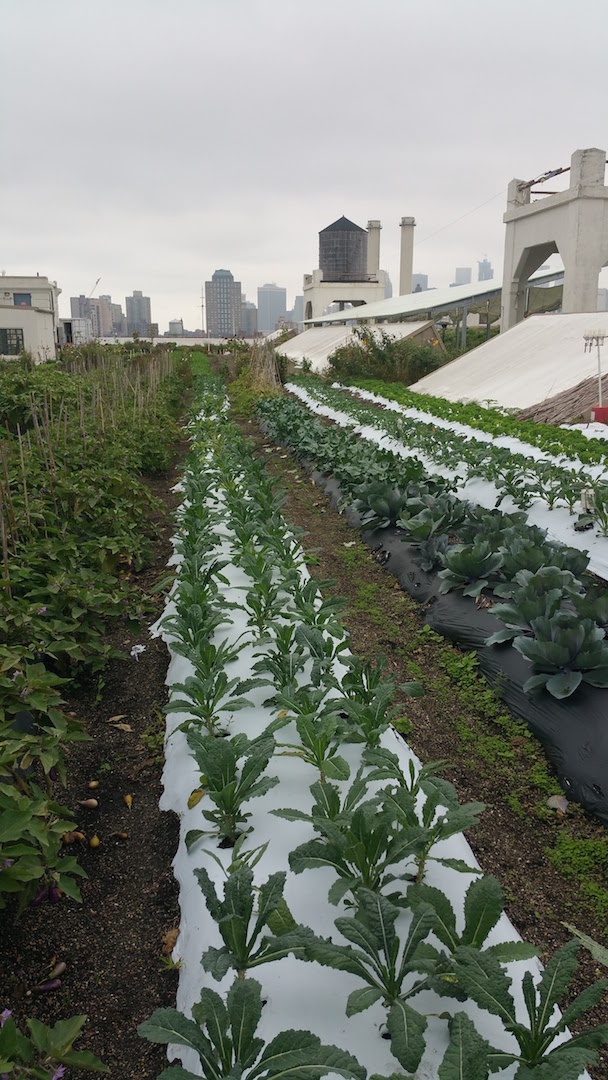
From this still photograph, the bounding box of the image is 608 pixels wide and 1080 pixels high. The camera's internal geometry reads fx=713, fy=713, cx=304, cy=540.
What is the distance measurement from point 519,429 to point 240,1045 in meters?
8.73

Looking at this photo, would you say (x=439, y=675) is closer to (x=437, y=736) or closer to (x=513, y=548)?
(x=437, y=736)

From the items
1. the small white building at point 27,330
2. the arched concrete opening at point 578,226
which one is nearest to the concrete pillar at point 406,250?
the small white building at point 27,330

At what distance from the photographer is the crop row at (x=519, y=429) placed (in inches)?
294

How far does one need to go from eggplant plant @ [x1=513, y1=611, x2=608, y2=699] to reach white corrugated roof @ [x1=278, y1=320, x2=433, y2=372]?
2094 centimetres

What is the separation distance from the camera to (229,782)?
267cm

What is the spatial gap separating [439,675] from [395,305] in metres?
31.1

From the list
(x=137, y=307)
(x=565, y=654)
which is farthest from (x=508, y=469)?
(x=137, y=307)

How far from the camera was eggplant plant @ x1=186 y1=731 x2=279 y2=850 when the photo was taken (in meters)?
2.61

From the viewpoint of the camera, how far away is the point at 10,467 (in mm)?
5117

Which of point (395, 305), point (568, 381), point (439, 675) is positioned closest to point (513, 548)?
point (439, 675)

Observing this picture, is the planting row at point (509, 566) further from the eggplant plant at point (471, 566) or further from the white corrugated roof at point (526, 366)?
the white corrugated roof at point (526, 366)

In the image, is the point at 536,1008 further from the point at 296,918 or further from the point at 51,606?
the point at 51,606

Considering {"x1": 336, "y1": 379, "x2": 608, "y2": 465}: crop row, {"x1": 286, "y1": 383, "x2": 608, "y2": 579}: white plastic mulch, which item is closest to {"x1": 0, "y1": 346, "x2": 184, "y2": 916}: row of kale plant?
{"x1": 286, "y1": 383, "x2": 608, "y2": 579}: white plastic mulch

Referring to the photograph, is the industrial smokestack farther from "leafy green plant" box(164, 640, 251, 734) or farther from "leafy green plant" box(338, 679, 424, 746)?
"leafy green plant" box(338, 679, 424, 746)
